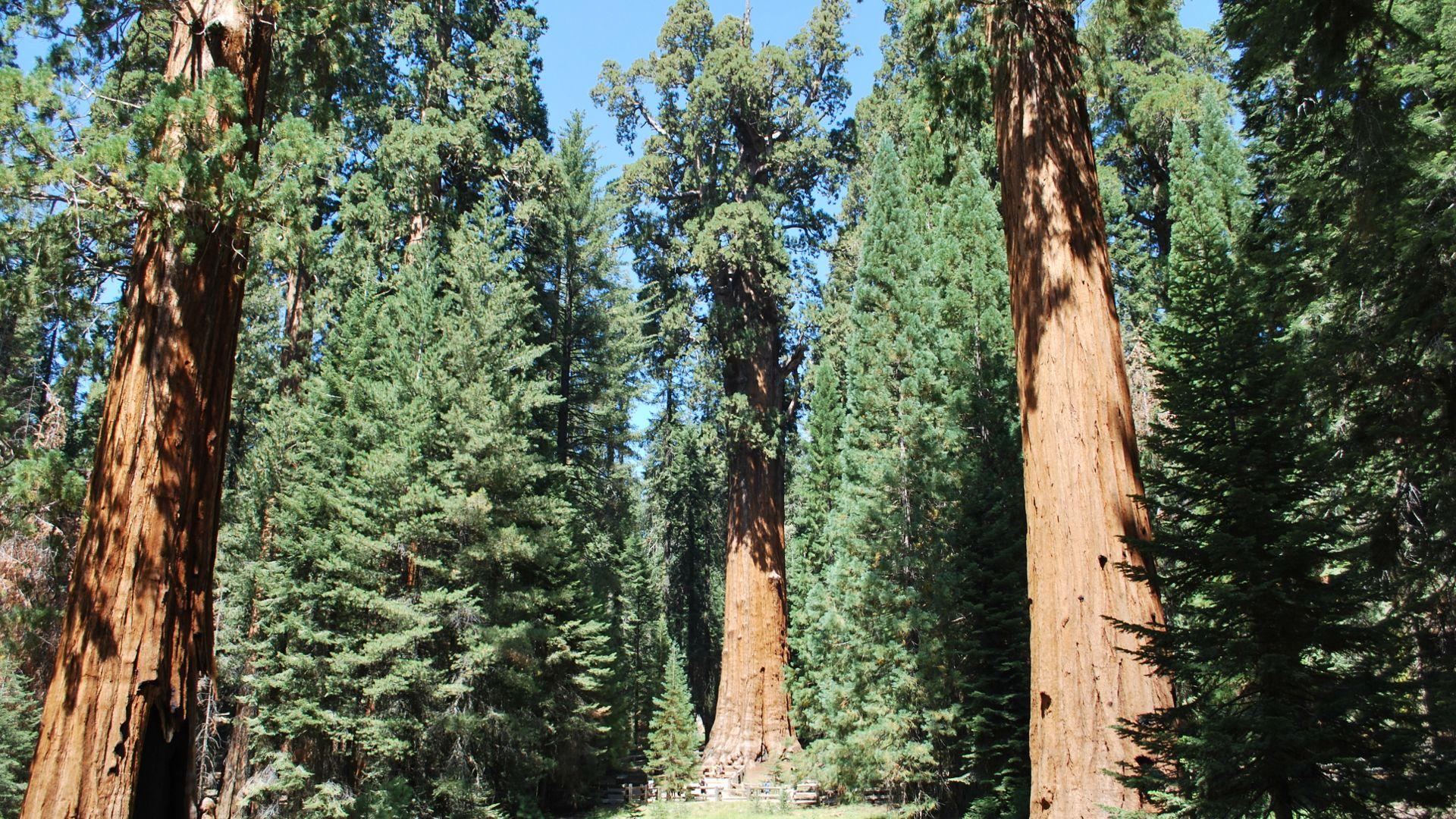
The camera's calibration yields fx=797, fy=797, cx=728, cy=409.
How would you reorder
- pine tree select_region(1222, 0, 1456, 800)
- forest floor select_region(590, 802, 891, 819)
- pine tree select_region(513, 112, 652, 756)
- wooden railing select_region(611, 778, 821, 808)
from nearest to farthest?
pine tree select_region(1222, 0, 1456, 800), forest floor select_region(590, 802, 891, 819), wooden railing select_region(611, 778, 821, 808), pine tree select_region(513, 112, 652, 756)

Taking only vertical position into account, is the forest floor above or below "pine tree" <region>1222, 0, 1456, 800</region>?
below

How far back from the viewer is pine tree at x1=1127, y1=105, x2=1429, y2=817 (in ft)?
13.0

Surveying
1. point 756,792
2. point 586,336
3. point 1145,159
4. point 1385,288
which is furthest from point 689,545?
point 1385,288

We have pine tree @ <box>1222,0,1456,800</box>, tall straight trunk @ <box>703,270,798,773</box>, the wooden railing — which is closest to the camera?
pine tree @ <box>1222,0,1456,800</box>

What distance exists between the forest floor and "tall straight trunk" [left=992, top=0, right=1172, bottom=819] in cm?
1035

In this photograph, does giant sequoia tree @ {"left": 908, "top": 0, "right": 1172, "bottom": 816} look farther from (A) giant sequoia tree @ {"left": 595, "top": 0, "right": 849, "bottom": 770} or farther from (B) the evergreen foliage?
(A) giant sequoia tree @ {"left": 595, "top": 0, "right": 849, "bottom": 770}

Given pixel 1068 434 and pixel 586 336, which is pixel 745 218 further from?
pixel 1068 434

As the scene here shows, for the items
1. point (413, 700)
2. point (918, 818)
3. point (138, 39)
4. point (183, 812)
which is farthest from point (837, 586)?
point (138, 39)

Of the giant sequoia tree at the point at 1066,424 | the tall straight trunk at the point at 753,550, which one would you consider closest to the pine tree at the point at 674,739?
the tall straight trunk at the point at 753,550

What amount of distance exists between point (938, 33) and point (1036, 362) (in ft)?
9.35

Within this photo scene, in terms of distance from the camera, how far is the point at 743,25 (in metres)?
20.7

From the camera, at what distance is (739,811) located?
1507 centimetres

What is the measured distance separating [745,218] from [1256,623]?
15028 mm

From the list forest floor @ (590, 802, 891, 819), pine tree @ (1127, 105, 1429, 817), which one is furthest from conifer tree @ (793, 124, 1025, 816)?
pine tree @ (1127, 105, 1429, 817)
